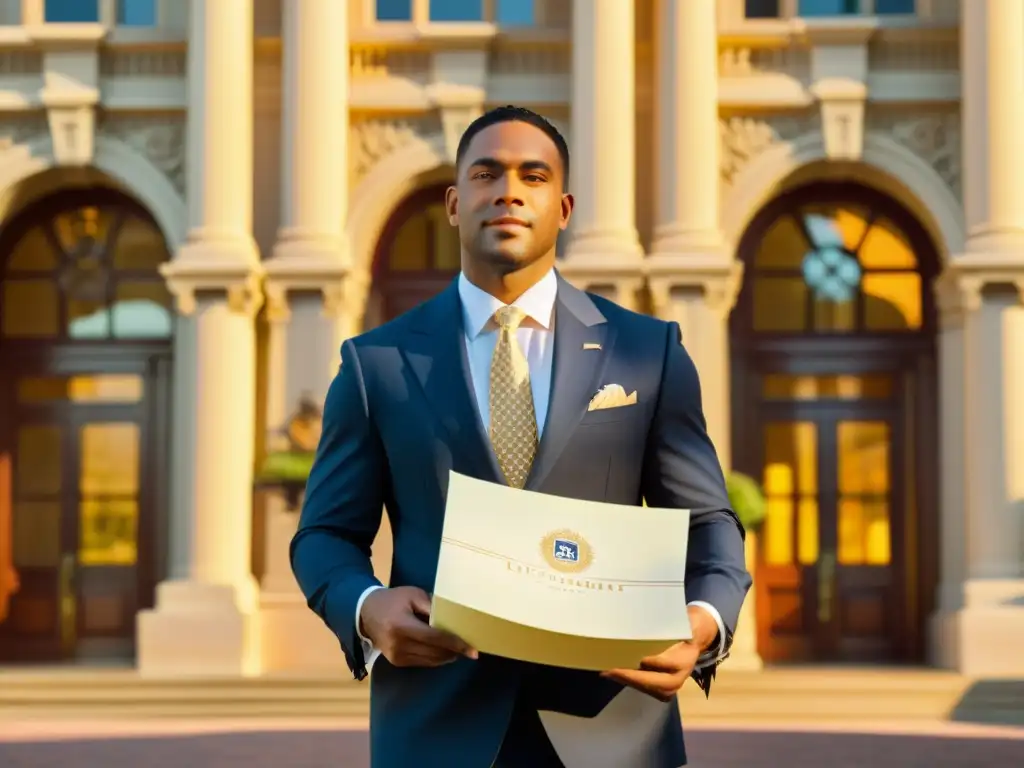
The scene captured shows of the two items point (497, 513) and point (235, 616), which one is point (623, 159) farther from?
point (497, 513)

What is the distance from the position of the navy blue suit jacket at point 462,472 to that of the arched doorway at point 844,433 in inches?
555

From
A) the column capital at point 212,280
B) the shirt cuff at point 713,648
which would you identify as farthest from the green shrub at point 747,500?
the shirt cuff at point 713,648

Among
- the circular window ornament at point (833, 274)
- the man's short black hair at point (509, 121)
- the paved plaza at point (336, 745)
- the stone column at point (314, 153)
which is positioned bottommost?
the paved plaza at point (336, 745)

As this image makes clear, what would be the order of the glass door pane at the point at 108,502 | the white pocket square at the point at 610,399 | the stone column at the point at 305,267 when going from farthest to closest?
the glass door pane at the point at 108,502
the stone column at the point at 305,267
the white pocket square at the point at 610,399

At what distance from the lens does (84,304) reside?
1672 cm

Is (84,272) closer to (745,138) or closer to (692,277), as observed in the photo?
(692,277)

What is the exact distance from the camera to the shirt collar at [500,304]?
8.25ft

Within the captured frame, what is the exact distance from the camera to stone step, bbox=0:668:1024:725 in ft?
44.4

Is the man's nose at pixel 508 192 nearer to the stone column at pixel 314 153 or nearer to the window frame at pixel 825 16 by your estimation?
the stone column at pixel 314 153

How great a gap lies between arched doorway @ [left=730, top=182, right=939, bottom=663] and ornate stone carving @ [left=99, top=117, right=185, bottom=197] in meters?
5.29

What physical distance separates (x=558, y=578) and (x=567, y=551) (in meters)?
0.04

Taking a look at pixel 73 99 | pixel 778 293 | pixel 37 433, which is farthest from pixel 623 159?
pixel 37 433

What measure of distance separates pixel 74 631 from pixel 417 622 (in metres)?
15.1

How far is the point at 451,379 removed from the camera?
2459 mm
